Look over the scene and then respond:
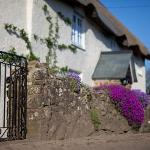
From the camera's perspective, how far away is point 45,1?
1498 cm

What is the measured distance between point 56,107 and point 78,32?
9214 millimetres

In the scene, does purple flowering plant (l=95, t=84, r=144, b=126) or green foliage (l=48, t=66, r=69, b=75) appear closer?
green foliage (l=48, t=66, r=69, b=75)

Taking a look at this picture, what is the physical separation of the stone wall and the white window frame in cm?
623

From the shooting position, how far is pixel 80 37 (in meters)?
18.5

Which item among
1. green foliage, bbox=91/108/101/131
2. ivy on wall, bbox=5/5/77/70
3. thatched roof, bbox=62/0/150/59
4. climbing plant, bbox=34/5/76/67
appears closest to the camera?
green foliage, bbox=91/108/101/131

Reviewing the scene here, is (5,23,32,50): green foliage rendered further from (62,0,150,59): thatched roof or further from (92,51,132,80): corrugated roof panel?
(92,51,132,80): corrugated roof panel

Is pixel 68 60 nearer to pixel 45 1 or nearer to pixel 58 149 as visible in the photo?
pixel 45 1

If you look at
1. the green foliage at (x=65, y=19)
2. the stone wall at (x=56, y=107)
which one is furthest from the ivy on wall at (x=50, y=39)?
the stone wall at (x=56, y=107)

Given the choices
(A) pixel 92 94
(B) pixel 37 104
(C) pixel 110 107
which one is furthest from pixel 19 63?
(C) pixel 110 107

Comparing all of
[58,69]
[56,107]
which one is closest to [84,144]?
[56,107]

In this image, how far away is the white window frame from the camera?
17666mm

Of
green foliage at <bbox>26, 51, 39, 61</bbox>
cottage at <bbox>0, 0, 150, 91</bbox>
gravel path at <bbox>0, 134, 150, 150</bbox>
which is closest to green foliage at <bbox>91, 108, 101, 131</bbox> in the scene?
gravel path at <bbox>0, 134, 150, 150</bbox>

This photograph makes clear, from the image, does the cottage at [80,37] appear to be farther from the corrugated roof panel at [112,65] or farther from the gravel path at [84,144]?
the gravel path at [84,144]

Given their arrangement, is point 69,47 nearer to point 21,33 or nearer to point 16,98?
point 21,33
